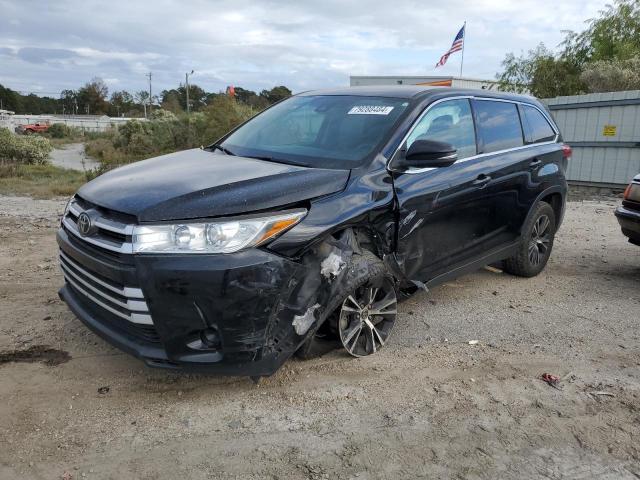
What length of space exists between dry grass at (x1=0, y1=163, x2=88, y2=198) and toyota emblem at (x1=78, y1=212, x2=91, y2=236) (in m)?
8.58

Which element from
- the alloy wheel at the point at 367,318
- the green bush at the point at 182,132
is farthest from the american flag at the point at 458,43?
the alloy wheel at the point at 367,318

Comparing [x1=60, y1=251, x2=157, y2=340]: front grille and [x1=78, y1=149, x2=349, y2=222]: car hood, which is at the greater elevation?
[x1=78, y1=149, x2=349, y2=222]: car hood

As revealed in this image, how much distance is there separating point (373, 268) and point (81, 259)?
5.71 feet

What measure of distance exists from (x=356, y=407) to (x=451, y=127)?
2308 millimetres

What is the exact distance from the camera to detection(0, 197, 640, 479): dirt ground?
8.65 ft

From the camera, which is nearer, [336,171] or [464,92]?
[336,171]

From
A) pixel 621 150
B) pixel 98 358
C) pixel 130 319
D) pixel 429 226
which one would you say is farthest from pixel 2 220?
pixel 621 150

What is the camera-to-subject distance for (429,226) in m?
3.88

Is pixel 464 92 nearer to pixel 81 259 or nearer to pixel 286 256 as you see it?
pixel 286 256

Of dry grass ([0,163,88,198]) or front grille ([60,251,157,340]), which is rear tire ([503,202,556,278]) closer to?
front grille ([60,251,157,340])

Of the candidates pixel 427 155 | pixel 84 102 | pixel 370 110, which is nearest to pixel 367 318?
pixel 427 155

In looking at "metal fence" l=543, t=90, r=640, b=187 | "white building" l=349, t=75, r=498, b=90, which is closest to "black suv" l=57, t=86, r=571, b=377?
"metal fence" l=543, t=90, r=640, b=187

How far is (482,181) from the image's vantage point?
436 centimetres

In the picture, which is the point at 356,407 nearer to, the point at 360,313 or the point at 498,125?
the point at 360,313
